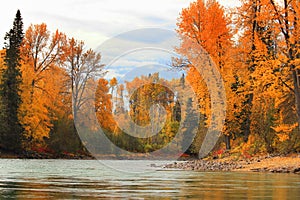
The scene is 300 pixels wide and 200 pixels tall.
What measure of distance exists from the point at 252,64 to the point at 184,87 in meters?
6.65

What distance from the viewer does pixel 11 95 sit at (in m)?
44.9

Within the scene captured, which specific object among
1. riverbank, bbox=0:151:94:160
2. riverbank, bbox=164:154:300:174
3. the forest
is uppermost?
the forest

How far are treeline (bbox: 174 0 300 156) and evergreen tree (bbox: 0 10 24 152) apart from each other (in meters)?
17.0

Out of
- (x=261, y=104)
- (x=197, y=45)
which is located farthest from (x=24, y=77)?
(x=261, y=104)

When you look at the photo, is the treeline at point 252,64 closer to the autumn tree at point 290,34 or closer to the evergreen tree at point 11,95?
the autumn tree at point 290,34

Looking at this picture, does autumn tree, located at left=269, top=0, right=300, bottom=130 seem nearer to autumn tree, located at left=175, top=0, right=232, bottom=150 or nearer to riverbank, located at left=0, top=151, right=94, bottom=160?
autumn tree, located at left=175, top=0, right=232, bottom=150

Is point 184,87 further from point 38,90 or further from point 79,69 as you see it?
point 38,90

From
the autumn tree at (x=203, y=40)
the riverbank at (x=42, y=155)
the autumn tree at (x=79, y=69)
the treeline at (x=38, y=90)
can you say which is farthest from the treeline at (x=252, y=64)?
the riverbank at (x=42, y=155)

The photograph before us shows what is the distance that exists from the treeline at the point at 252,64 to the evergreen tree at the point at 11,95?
1700 cm

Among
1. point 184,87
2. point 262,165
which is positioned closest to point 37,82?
point 184,87

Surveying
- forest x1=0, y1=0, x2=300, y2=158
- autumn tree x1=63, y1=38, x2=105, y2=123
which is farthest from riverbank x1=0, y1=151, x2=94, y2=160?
autumn tree x1=63, y1=38, x2=105, y2=123

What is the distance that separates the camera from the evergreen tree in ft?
144

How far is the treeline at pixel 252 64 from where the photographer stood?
2452 cm

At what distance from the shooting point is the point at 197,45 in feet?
110
